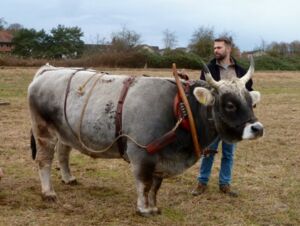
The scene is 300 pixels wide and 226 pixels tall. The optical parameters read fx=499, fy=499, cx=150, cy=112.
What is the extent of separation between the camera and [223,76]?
23.5 ft

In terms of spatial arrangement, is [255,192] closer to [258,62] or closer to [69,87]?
[69,87]

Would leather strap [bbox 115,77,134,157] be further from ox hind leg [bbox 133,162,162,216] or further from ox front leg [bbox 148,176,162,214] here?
ox front leg [bbox 148,176,162,214]

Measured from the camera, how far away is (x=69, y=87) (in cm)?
679

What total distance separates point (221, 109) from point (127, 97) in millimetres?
1242

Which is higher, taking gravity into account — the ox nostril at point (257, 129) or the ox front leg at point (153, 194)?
the ox nostril at point (257, 129)

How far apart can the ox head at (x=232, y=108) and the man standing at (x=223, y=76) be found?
1.04 metres

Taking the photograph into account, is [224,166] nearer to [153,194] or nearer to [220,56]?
[153,194]

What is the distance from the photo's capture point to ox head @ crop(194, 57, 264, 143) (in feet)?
18.4

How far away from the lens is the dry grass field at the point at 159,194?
629 centimetres

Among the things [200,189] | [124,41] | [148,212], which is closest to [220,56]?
[200,189]

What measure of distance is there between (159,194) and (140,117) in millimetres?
1698

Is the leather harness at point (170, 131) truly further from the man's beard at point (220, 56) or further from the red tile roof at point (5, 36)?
the red tile roof at point (5, 36)

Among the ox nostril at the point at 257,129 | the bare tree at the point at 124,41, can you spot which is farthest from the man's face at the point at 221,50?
the bare tree at the point at 124,41

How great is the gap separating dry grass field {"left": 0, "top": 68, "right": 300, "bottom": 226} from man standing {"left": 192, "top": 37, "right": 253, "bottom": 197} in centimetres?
17
